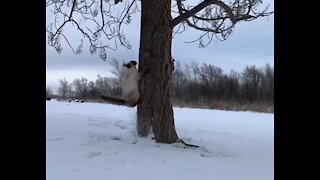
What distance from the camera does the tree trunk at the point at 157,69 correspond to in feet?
26.5

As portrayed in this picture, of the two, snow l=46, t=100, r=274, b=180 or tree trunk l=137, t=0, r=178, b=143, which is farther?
tree trunk l=137, t=0, r=178, b=143

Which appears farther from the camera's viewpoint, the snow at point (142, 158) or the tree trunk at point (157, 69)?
the tree trunk at point (157, 69)

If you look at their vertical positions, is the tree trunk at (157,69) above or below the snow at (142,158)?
above

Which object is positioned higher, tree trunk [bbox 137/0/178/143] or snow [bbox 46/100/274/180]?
tree trunk [bbox 137/0/178/143]

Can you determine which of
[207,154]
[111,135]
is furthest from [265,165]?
[111,135]

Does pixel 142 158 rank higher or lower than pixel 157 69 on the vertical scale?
lower

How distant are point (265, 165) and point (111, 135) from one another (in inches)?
128

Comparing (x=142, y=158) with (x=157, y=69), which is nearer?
(x=142, y=158)

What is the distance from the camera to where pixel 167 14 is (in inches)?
323

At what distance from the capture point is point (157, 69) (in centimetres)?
806

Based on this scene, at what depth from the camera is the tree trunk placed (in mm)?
8070
